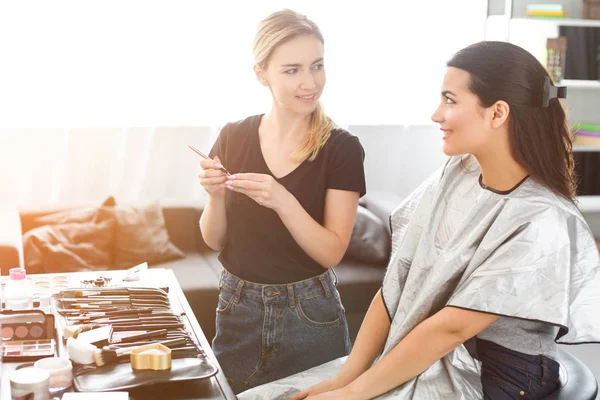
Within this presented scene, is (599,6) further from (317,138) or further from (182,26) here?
(317,138)

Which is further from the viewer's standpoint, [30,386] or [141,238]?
[141,238]

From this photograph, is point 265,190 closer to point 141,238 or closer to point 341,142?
point 341,142

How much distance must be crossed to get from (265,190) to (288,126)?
0.73ft

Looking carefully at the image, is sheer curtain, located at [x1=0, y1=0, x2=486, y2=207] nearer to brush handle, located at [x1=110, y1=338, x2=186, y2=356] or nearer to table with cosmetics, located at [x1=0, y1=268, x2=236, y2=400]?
table with cosmetics, located at [x1=0, y1=268, x2=236, y2=400]

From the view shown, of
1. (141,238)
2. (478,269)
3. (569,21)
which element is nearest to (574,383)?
(478,269)

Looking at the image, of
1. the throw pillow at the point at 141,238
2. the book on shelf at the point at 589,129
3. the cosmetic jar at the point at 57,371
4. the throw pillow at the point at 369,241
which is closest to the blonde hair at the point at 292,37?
the cosmetic jar at the point at 57,371

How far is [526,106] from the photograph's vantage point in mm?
1438

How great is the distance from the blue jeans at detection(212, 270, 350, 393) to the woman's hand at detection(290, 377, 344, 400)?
131mm

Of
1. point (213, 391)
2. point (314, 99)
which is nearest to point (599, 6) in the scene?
point (314, 99)

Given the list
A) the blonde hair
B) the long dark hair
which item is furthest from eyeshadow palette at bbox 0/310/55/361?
the long dark hair

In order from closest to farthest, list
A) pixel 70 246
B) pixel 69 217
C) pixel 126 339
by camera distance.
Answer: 1. pixel 126 339
2. pixel 70 246
3. pixel 69 217

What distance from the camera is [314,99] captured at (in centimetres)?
166

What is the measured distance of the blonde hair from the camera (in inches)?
64.4

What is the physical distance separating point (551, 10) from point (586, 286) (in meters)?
2.78
